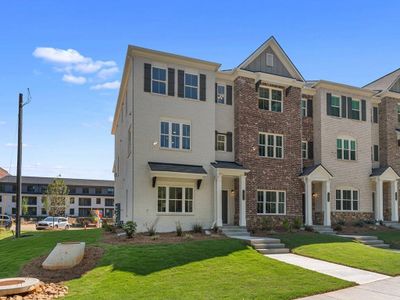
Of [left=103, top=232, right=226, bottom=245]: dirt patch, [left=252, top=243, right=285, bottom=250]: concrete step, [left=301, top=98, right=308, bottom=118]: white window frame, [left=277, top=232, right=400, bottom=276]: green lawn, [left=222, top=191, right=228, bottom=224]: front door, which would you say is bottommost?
[left=277, top=232, right=400, bottom=276]: green lawn

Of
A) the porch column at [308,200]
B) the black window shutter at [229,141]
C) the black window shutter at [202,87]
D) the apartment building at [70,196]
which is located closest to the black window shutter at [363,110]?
the porch column at [308,200]

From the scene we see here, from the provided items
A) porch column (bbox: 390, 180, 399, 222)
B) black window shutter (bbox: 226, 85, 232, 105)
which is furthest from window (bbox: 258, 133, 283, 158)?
porch column (bbox: 390, 180, 399, 222)

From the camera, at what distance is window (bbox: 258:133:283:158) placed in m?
25.4

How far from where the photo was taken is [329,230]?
25484 millimetres

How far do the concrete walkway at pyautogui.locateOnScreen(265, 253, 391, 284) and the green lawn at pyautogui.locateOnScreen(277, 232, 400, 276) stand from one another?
0.49 meters

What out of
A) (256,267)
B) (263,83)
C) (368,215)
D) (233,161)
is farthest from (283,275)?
(368,215)

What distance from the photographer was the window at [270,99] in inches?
1012

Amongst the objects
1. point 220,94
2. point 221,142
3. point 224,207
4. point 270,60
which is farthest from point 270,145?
point 270,60

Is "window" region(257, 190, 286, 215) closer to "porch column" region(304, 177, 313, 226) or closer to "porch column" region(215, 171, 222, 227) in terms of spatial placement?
"porch column" region(304, 177, 313, 226)

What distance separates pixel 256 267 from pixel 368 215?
17.8m

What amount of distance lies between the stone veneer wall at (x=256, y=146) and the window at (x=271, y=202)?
0.30 metres

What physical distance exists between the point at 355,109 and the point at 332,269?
1764cm

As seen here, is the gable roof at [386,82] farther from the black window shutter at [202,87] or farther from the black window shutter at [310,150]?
the black window shutter at [202,87]

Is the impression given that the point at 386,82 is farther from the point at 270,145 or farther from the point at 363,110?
the point at 270,145
